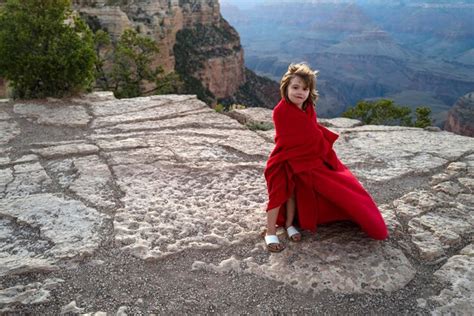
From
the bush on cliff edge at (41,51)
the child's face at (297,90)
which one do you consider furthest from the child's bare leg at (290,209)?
the bush on cliff edge at (41,51)

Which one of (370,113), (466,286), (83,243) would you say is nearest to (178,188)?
(83,243)

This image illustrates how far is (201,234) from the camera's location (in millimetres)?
2707

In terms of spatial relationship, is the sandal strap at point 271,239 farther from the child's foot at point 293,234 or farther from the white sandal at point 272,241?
the child's foot at point 293,234

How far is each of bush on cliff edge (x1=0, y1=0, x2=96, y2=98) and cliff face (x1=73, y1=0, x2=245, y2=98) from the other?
1539 cm

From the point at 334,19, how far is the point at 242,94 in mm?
113464

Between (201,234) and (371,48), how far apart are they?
12291 cm

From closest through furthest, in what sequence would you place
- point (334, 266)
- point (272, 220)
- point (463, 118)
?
point (334, 266) < point (272, 220) < point (463, 118)

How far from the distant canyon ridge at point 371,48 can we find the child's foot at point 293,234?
63.5 meters

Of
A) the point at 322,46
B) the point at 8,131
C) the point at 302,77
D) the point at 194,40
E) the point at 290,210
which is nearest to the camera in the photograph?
the point at 302,77

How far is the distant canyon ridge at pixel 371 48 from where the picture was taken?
89750 millimetres

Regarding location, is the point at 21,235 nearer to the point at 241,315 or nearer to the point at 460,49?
the point at 241,315

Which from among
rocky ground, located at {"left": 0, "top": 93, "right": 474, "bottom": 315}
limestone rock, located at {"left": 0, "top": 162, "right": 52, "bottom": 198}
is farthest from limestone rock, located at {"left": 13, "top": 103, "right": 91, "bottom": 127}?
limestone rock, located at {"left": 0, "top": 162, "right": 52, "bottom": 198}

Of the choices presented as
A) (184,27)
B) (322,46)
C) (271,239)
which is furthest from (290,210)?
(322,46)

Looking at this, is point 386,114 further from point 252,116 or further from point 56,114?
point 56,114
